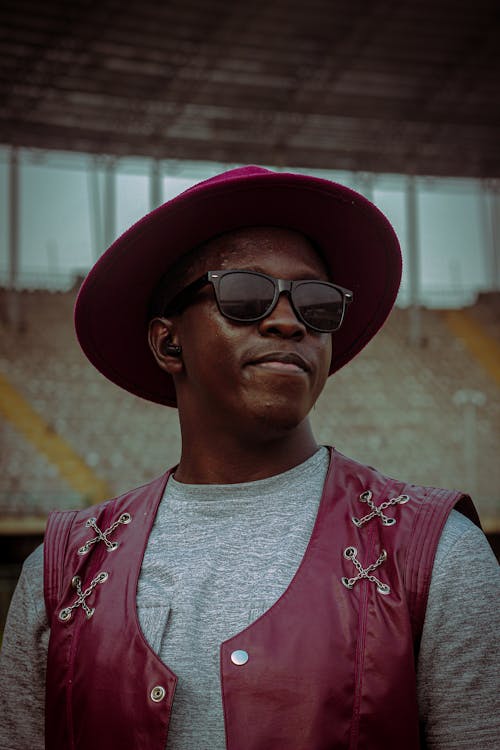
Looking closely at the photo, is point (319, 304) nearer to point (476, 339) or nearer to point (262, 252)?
point (262, 252)

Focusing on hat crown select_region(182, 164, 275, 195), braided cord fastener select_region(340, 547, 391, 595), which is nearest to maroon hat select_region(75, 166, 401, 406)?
hat crown select_region(182, 164, 275, 195)

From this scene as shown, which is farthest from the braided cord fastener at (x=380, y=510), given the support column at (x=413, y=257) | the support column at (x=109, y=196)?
the support column at (x=109, y=196)

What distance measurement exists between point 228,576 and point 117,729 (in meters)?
0.32

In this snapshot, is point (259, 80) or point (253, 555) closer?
point (253, 555)

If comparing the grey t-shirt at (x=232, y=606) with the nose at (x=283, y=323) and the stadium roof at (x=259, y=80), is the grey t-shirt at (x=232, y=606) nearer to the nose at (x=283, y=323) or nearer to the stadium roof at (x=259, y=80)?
the nose at (x=283, y=323)

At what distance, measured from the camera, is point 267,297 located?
1.68 m

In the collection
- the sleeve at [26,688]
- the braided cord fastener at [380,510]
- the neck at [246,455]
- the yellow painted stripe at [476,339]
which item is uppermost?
the yellow painted stripe at [476,339]

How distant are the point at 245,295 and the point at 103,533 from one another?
0.57 meters

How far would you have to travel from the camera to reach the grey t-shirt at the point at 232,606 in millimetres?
1393

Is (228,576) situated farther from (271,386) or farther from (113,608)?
(271,386)

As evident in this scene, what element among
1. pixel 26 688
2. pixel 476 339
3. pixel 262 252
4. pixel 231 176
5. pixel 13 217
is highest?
pixel 13 217

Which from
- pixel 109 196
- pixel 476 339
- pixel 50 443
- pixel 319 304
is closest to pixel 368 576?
pixel 319 304

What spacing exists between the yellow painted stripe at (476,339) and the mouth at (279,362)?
56.9ft

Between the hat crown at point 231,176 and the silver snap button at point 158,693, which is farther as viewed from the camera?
the hat crown at point 231,176
